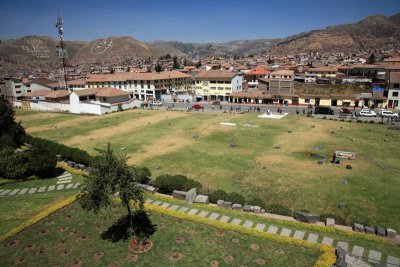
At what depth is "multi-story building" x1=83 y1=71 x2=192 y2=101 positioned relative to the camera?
9531 cm

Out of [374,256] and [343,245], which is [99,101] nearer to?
[343,245]

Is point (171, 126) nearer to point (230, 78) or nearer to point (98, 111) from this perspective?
point (98, 111)

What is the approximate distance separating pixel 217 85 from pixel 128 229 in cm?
7479

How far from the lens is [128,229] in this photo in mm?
17609

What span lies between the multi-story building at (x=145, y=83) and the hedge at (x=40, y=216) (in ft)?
246

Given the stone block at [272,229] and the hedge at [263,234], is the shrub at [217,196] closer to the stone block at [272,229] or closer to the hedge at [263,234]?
the hedge at [263,234]

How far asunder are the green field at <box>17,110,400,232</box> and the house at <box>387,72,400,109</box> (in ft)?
70.5

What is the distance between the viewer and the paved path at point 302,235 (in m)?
14.6

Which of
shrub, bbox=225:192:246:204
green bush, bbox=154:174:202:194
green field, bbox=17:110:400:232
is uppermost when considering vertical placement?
green bush, bbox=154:174:202:194

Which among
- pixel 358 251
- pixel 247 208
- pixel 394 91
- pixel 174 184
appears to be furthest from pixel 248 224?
pixel 394 91

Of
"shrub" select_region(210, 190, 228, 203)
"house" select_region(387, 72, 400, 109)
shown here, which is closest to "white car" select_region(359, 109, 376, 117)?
"house" select_region(387, 72, 400, 109)

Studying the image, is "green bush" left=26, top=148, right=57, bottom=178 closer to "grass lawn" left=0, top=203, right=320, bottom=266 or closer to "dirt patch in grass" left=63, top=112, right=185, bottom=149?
"grass lawn" left=0, top=203, right=320, bottom=266

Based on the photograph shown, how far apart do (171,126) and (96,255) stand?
38.0 metres

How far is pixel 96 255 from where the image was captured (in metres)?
15.4
